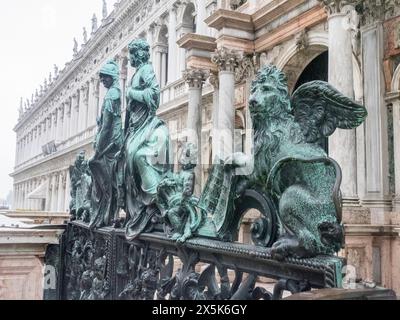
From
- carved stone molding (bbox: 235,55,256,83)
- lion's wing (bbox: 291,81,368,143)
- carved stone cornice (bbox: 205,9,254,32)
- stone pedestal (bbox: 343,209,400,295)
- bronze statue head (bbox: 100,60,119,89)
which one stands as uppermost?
carved stone cornice (bbox: 205,9,254,32)

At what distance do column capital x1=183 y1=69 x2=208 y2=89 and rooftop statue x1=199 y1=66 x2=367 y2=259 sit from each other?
40.1 feet

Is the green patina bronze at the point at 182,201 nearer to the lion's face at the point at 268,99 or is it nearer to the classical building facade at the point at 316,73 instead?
the lion's face at the point at 268,99

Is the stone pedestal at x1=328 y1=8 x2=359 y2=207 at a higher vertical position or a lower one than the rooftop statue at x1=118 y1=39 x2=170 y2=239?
higher

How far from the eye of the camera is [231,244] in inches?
80.7

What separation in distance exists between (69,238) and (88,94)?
32.8m

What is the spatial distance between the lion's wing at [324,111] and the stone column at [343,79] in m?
6.17

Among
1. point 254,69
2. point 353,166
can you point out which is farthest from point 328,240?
point 254,69

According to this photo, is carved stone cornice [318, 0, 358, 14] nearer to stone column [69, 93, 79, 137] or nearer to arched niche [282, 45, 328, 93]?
arched niche [282, 45, 328, 93]

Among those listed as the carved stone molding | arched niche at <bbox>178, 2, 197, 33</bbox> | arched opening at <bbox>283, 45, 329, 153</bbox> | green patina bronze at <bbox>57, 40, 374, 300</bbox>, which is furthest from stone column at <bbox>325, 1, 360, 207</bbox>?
arched niche at <bbox>178, 2, 197, 33</bbox>

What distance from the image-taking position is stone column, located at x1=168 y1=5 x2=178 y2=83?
20.0 metres

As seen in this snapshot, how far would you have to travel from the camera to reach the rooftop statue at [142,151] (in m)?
2.90

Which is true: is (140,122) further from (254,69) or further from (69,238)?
(254,69)

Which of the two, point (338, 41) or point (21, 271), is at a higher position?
point (338, 41)

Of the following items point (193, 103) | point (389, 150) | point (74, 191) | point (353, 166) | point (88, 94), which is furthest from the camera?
point (88, 94)
